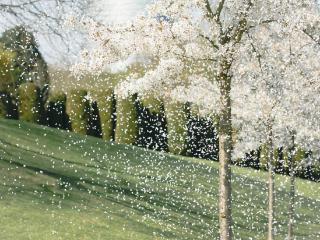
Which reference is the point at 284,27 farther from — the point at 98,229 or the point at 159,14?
the point at 98,229

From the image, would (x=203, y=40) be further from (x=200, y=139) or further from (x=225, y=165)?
(x=200, y=139)

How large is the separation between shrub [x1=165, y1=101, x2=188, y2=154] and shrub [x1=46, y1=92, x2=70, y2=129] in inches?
235

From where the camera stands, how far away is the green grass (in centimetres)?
1280

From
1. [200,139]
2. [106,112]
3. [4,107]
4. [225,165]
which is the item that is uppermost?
[106,112]

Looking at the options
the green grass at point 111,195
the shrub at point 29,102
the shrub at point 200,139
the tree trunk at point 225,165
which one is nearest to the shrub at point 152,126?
the shrub at point 200,139

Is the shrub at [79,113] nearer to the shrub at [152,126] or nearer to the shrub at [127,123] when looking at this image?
the shrub at [127,123]

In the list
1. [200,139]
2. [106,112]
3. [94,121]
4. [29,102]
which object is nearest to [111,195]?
[29,102]

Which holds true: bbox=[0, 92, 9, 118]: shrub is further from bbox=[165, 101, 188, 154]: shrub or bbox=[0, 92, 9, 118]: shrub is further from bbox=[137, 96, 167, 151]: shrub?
bbox=[165, 101, 188, 154]: shrub

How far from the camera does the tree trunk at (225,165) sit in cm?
855

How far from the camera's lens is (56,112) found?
2902 centimetres

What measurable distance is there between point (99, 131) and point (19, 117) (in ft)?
15.1

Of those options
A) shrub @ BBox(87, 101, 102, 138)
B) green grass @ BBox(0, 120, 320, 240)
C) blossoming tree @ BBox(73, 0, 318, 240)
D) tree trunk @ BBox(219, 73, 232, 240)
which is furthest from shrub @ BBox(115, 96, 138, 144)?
tree trunk @ BBox(219, 73, 232, 240)

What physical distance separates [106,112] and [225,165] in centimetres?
2258

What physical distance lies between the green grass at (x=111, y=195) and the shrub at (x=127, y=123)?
4051 millimetres
